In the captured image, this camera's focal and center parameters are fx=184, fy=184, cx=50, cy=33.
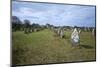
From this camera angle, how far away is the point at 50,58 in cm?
240

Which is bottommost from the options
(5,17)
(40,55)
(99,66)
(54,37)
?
(99,66)

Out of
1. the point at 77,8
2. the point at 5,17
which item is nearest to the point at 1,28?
the point at 5,17

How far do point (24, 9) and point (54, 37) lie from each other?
0.53 metres

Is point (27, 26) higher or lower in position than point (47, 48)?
higher

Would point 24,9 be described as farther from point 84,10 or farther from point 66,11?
point 84,10

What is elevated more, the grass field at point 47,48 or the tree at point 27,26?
the tree at point 27,26

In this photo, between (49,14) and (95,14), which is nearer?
(49,14)

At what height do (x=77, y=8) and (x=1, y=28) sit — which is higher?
(x=77, y=8)

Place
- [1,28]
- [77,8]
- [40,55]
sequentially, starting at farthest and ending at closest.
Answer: [77,8] < [40,55] < [1,28]

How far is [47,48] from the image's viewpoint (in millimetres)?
2396

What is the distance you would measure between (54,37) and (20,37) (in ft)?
1.49

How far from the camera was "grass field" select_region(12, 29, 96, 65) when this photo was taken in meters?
2.26

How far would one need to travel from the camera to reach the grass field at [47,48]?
7.41 feet

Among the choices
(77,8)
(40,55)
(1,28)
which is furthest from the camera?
(77,8)
